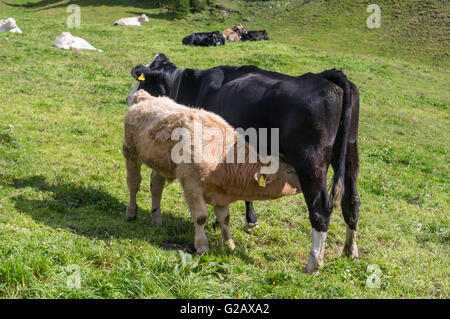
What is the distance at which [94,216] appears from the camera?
255 inches

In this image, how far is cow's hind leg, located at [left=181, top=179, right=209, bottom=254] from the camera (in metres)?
5.61

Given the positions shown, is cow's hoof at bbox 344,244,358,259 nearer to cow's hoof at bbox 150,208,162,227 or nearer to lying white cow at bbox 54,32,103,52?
cow's hoof at bbox 150,208,162,227

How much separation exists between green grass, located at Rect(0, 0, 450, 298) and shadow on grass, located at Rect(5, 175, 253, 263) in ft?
0.10

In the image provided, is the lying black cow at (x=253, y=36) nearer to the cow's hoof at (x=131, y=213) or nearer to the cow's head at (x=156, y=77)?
the cow's head at (x=156, y=77)

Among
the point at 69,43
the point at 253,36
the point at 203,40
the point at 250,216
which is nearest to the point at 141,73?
the point at 250,216

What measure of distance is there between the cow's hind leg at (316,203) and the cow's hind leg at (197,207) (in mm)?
1414

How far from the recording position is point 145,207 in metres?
7.31

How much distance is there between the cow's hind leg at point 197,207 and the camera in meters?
5.61

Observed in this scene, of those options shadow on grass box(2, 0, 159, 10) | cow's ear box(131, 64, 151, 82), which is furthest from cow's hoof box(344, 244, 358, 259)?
shadow on grass box(2, 0, 159, 10)

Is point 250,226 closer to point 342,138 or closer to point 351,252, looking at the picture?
point 351,252

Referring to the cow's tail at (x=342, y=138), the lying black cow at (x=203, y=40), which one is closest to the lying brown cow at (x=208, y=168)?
the cow's tail at (x=342, y=138)

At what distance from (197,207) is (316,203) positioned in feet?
5.43
